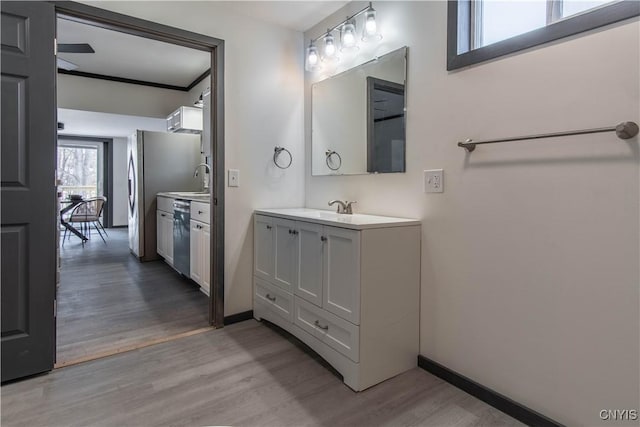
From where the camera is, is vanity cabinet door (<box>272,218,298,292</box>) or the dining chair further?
the dining chair

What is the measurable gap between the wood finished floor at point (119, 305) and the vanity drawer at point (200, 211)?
0.74m

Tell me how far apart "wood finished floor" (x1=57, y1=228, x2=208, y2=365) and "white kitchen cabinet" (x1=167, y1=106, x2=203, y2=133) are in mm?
1816

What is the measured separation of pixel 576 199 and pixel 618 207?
0.44ft

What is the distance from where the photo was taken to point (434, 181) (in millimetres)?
1906

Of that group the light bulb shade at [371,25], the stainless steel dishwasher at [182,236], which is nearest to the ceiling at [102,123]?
the stainless steel dishwasher at [182,236]

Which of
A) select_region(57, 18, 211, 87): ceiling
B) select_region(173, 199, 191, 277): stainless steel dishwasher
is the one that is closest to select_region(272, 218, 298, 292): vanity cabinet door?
A: select_region(173, 199, 191, 277): stainless steel dishwasher

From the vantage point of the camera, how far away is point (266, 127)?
9.02ft

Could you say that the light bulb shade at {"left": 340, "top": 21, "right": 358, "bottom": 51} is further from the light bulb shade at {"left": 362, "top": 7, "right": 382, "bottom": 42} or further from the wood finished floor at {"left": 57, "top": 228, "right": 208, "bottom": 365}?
the wood finished floor at {"left": 57, "top": 228, "right": 208, "bottom": 365}

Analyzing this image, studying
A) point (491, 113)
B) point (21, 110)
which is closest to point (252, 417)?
point (491, 113)

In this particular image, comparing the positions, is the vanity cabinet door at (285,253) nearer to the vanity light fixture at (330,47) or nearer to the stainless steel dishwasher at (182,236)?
the vanity light fixture at (330,47)

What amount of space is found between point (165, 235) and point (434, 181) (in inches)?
139

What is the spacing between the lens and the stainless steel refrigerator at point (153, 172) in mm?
4695

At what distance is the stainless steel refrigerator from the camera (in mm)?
4695

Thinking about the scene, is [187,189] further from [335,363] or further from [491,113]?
[491,113]
